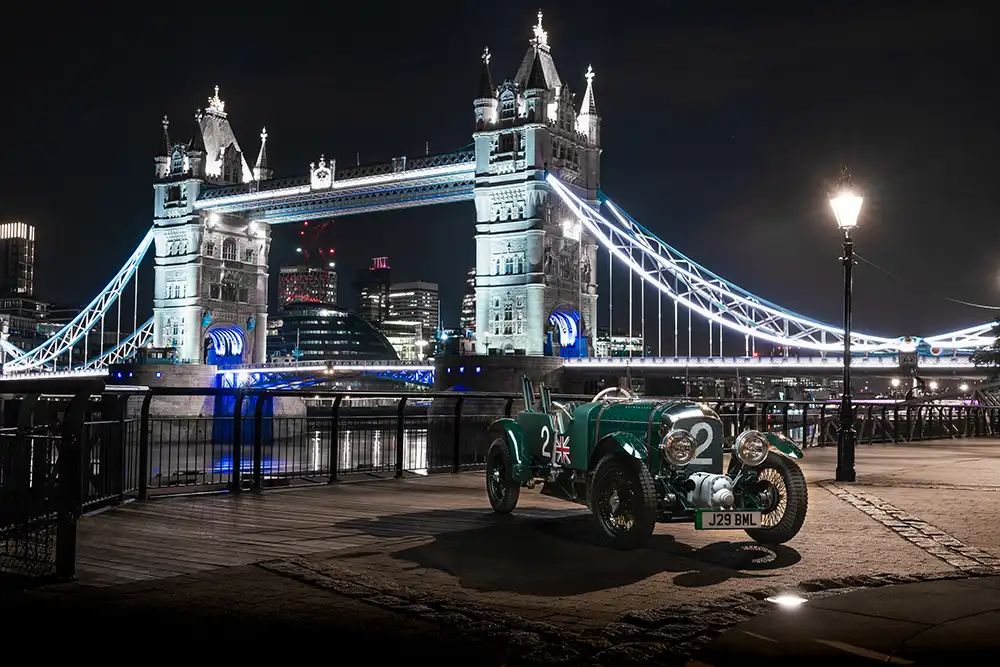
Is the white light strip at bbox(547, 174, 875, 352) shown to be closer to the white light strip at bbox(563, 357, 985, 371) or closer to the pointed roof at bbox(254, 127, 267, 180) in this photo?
the white light strip at bbox(563, 357, 985, 371)

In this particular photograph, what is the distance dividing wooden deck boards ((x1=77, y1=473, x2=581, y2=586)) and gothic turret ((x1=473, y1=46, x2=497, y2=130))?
175 feet

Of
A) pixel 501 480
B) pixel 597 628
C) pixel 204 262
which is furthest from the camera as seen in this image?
pixel 204 262

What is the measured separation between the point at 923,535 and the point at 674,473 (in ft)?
8.07

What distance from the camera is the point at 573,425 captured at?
358 inches

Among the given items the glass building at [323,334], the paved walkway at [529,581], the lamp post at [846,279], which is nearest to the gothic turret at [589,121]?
the lamp post at [846,279]

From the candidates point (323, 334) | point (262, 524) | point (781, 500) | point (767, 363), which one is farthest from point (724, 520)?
point (323, 334)

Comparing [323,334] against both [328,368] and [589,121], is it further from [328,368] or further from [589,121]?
[589,121]

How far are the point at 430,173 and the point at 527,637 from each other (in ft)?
200

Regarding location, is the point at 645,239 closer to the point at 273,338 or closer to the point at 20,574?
the point at 20,574

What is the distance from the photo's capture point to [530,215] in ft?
203

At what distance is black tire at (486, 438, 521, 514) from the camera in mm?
9977

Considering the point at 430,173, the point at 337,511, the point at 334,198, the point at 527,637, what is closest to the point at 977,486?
the point at 337,511

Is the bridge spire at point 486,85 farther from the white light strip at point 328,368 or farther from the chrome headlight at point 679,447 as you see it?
the chrome headlight at point 679,447

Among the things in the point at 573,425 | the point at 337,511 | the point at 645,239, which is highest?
the point at 645,239
